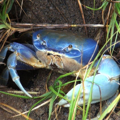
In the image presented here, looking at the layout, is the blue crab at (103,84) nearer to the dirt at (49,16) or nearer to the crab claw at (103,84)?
the crab claw at (103,84)

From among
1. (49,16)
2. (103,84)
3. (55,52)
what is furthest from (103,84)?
(49,16)

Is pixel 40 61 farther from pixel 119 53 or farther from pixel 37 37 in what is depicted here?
pixel 119 53

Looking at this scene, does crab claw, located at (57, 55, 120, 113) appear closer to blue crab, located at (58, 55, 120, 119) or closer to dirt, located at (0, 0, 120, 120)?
blue crab, located at (58, 55, 120, 119)

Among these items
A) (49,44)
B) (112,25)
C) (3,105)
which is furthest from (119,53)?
(3,105)

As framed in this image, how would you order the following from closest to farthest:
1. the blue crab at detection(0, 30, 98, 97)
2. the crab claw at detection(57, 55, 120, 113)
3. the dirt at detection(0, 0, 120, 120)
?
the crab claw at detection(57, 55, 120, 113) < the blue crab at detection(0, 30, 98, 97) < the dirt at detection(0, 0, 120, 120)

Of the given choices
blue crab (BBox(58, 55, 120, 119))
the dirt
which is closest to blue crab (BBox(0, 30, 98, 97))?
blue crab (BBox(58, 55, 120, 119))
